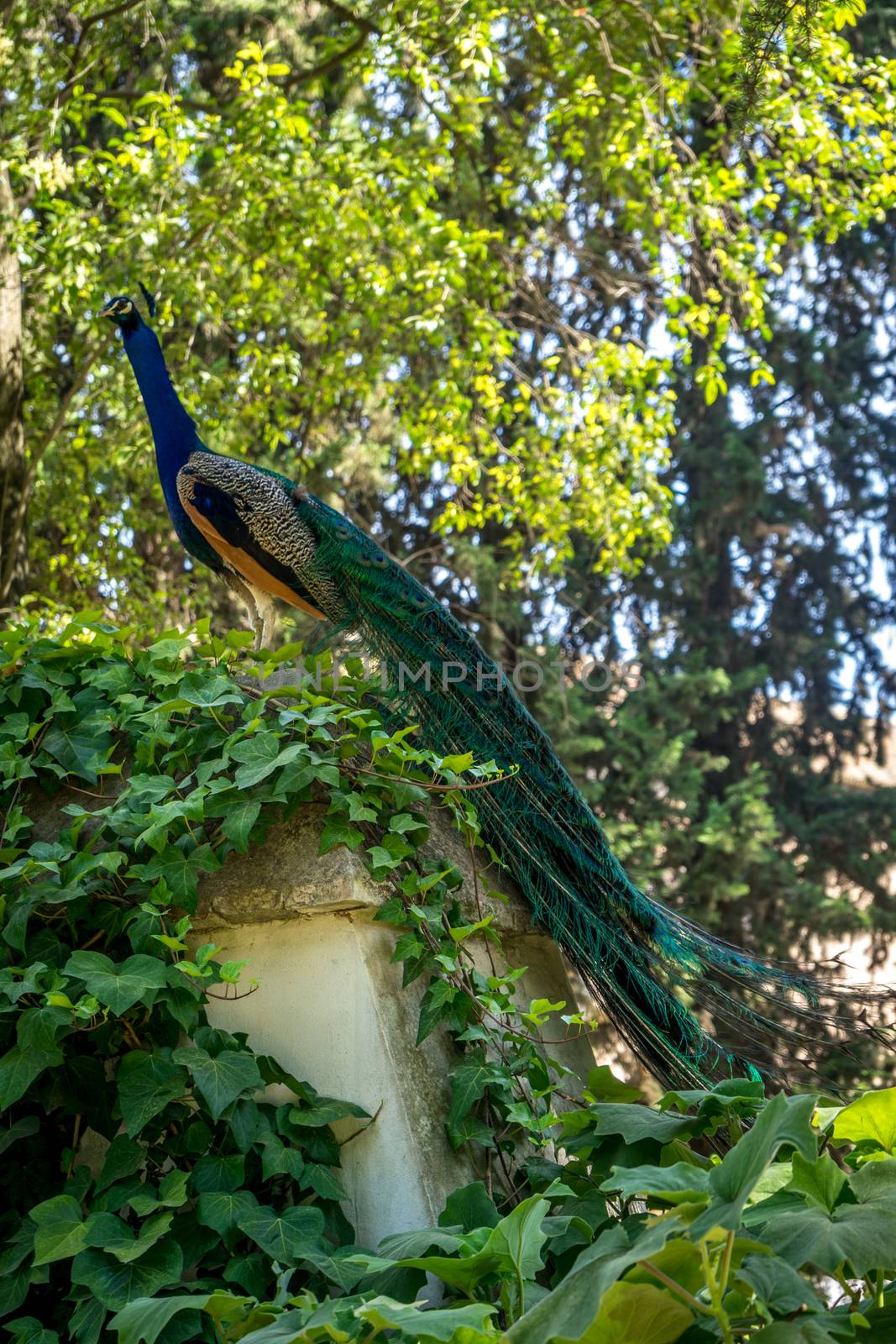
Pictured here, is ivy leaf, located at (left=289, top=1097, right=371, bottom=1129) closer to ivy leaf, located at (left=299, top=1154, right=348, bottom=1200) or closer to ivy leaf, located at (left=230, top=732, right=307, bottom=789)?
ivy leaf, located at (left=299, top=1154, right=348, bottom=1200)

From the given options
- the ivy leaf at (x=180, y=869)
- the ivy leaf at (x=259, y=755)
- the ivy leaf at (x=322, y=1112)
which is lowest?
the ivy leaf at (x=322, y=1112)

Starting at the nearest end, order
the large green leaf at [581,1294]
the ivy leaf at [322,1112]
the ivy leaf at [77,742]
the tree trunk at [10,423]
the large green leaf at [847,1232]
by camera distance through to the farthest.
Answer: the large green leaf at [581,1294] → the large green leaf at [847,1232] → the ivy leaf at [322,1112] → the ivy leaf at [77,742] → the tree trunk at [10,423]

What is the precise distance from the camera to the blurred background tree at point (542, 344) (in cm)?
620

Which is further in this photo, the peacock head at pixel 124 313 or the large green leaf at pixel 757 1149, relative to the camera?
the peacock head at pixel 124 313

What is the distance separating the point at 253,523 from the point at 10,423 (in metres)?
2.45

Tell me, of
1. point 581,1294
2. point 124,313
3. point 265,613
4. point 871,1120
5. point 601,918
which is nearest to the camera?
point 581,1294

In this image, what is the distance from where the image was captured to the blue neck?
3926 mm

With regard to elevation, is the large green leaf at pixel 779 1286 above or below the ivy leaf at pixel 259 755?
below

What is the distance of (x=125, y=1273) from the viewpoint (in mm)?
1897

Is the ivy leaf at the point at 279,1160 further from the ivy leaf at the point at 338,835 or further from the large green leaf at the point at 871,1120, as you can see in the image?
the large green leaf at the point at 871,1120

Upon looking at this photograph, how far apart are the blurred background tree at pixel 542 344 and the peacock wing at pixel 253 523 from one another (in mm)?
1623

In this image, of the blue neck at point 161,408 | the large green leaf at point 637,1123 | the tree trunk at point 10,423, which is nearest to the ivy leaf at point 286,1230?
the large green leaf at point 637,1123

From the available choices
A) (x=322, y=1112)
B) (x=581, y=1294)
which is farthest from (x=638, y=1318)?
(x=322, y=1112)

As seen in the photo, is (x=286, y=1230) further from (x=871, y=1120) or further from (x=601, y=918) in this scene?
(x=601, y=918)
